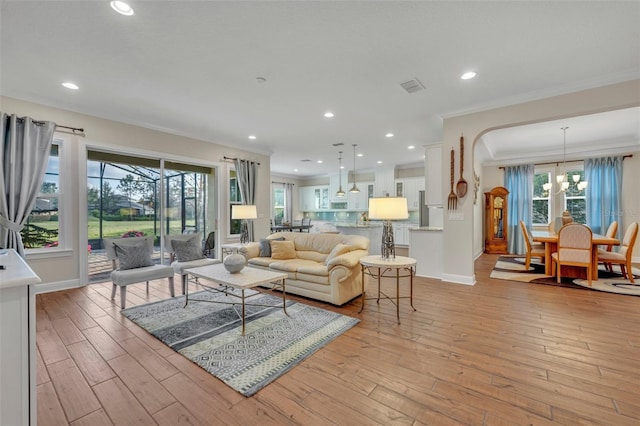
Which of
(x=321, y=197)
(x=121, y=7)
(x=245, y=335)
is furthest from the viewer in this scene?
(x=321, y=197)

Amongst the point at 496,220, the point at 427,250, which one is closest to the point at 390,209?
the point at 427,250

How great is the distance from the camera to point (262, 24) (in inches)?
91.7

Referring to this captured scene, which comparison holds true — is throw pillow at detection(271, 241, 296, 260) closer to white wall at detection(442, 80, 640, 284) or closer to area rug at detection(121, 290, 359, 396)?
area rug at detection(121, 290, 359, 396)

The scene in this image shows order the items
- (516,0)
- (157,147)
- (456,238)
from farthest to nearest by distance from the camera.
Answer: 1. (157,147)
2. (456,238)
3. (516,0)

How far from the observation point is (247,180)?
21.1ft

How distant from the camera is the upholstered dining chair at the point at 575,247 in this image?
423cm

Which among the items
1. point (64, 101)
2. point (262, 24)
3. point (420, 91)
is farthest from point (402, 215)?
point (64, 101)

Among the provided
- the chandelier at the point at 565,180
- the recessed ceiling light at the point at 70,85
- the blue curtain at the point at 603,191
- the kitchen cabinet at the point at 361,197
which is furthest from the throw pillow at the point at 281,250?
the blue curtain at the point at 603,191

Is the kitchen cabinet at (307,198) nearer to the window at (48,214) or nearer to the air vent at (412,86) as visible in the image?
the air vent at (412,86)

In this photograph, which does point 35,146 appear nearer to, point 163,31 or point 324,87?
point 163,31

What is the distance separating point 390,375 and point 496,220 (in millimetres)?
7438

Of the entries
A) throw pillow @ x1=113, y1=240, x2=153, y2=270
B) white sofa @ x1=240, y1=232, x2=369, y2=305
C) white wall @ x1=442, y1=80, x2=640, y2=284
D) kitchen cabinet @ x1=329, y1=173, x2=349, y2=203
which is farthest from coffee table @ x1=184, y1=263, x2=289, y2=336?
kitchen cabinet @ x1=329, y1=173, x2=349, y2=203

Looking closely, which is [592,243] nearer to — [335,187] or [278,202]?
[335,187]

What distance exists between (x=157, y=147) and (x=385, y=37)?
4.43 m
